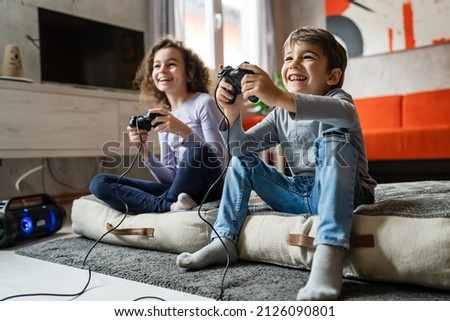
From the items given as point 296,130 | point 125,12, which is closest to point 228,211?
point 296,130

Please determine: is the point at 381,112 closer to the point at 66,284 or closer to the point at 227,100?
the point at 227,100

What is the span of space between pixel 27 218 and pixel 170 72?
2.57 ft

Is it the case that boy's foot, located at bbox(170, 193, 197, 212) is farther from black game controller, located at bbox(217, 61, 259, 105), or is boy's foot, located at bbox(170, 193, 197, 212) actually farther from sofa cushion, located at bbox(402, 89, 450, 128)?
sofa cushion, located at bbox(402, 89, 450, 128)

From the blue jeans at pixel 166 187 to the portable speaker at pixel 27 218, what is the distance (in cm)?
30

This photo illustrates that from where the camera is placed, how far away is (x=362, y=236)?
0.95 m

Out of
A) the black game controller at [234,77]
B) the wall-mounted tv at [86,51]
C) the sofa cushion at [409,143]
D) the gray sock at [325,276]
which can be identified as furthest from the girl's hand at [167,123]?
the sofa cushion at [409,143]

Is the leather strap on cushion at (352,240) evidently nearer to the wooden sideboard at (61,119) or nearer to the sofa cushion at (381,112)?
the wooden sideboard at (61,119)

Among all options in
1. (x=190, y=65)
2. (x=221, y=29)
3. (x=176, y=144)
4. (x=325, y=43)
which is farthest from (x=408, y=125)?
(x=325, y=43)

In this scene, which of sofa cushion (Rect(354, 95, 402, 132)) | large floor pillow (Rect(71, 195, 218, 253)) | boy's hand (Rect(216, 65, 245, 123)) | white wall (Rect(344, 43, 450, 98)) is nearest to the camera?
boy's hand (Rect(216, 65, 245, 123))

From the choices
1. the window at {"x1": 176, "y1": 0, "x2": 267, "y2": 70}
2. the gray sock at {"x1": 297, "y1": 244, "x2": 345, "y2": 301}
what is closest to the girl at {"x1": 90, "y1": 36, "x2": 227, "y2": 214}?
the gray sock at {"x1": 297, "y1": 244, "x2": 345, "y2": 301}

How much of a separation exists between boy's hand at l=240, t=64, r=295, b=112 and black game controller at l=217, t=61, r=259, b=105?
0.05ft

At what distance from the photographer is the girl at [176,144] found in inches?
54.6

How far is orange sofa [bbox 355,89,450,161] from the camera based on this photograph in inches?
101
